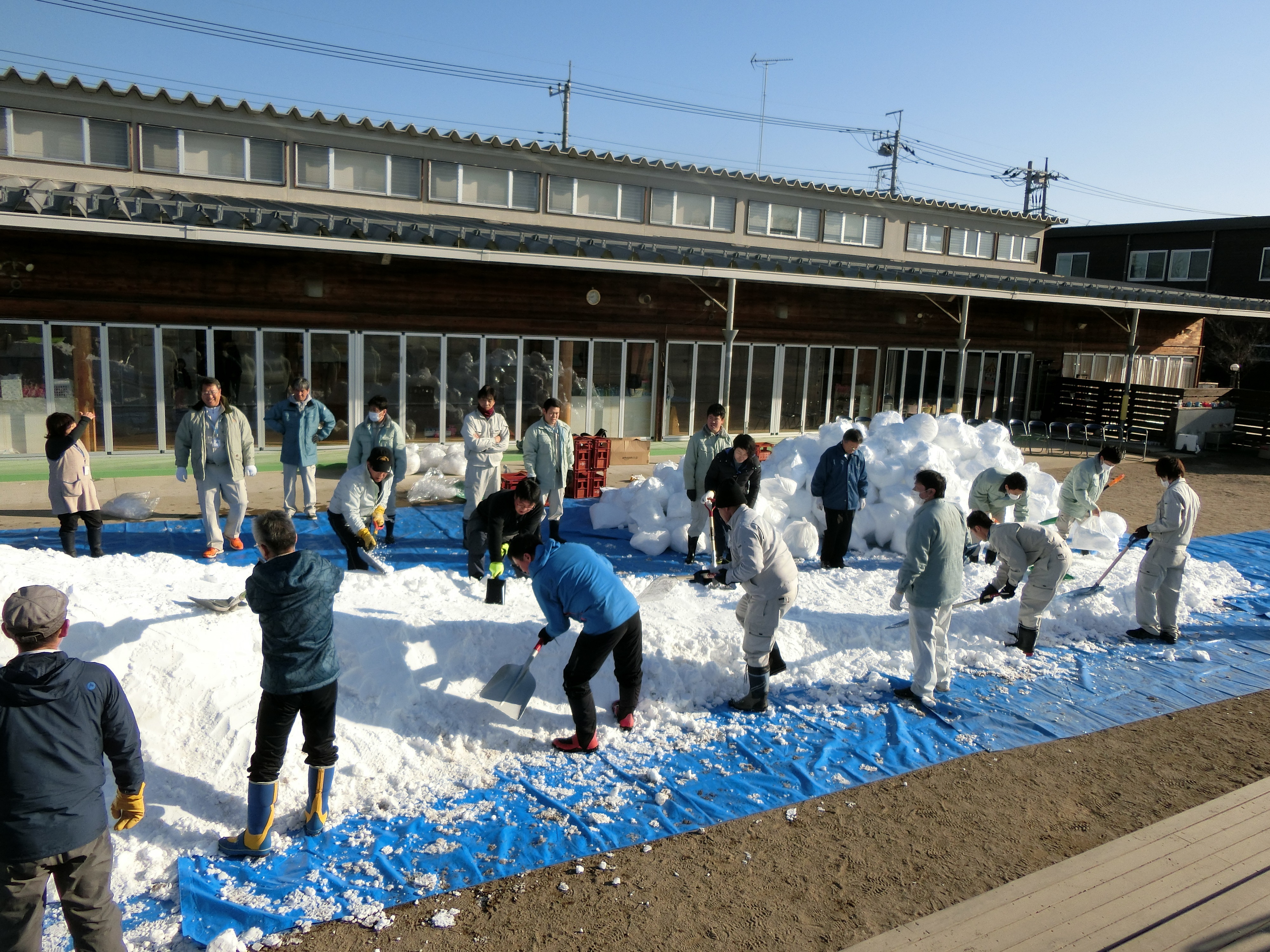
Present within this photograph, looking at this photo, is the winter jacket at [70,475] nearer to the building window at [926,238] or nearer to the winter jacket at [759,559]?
the winter jacket at [759,559]

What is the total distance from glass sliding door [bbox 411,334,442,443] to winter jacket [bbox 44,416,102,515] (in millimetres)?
6118

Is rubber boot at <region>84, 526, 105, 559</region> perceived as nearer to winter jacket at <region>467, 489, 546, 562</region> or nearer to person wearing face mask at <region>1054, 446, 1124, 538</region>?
winter jacket at <region>467, 489, 546, 562</region>

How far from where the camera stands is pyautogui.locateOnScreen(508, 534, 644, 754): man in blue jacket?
4.67m

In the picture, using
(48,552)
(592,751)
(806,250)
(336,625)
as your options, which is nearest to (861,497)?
(592,751)

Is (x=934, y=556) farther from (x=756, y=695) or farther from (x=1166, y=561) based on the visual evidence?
(x=1166, y=561)

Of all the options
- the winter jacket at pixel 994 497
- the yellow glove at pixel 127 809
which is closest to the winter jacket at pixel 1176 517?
the winter jacket at pixel 994 497

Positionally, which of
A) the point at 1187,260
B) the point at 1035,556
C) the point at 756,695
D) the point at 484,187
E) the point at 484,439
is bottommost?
the point at 756,695

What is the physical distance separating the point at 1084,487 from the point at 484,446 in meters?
5.94

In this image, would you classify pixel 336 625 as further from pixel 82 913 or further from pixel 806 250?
pixel 806 250

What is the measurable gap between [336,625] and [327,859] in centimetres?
167

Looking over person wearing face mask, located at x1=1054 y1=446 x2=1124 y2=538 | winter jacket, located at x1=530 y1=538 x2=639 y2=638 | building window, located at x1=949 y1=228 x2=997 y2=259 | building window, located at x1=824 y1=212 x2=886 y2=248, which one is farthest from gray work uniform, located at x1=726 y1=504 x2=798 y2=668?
building window, located at x1=949 y1=228 x2=997 y2=259

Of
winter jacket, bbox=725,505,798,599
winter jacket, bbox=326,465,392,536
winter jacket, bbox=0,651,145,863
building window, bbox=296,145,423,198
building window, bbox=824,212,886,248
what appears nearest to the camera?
winter jacket, bbox=0,651,145,863

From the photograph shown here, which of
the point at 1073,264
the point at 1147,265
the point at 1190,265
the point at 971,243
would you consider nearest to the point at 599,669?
the point at 971,243

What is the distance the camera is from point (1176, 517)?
276 inches
